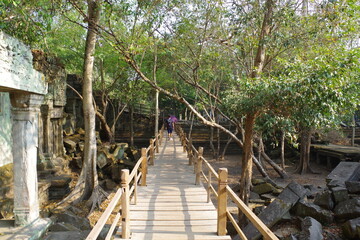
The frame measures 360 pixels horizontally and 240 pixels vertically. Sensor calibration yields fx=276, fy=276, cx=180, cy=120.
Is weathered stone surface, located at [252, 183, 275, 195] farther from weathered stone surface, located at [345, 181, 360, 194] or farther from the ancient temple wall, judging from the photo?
the ancient temple wall

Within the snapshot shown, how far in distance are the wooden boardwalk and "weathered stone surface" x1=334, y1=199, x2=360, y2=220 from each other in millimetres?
4307

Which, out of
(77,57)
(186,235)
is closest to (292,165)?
(77,57)

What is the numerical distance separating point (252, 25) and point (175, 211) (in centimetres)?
790

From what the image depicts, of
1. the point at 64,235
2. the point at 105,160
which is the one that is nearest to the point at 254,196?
the point at 105,160

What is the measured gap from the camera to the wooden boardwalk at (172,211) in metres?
5.00

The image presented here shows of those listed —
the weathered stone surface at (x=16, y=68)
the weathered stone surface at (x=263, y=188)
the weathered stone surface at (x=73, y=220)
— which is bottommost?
the weathered stone surface at (x=263, y=188)

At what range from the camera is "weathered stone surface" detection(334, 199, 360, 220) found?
798cm

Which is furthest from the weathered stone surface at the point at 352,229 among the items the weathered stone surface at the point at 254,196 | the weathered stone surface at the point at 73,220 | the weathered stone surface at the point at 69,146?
the weathered stone surface at the point at 69,146

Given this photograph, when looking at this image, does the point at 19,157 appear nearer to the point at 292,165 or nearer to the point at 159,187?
the point at 159,187

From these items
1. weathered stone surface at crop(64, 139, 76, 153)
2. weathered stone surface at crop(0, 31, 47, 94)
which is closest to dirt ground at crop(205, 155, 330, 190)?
weathered stone surface at crop(64, 139, 76, 153)

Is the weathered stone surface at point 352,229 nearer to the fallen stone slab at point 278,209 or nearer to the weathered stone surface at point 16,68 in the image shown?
the fallen stone slab at point 278,209

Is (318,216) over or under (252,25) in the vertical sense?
under

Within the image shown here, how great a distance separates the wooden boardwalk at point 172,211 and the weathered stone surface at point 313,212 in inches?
133

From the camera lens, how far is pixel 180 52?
13.2m
